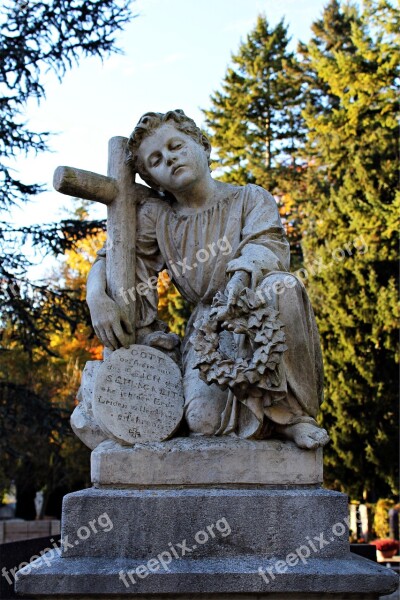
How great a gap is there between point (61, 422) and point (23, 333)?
1.71 m

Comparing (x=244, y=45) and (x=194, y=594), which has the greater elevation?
(x=244, y=45)

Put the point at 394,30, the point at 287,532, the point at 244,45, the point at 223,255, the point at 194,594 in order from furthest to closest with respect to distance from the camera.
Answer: the point at 244,45, the point at 394,30, the point at 223,255, the point at 287,532, the point at 194,594

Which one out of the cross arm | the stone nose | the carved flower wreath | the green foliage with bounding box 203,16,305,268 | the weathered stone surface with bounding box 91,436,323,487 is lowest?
the weathered stone surface with bounding box 91,436,323,487

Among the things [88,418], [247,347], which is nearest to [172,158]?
[247,347]

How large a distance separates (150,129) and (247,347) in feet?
4.81

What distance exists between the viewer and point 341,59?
63.9 ft

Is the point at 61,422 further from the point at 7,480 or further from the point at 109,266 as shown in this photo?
the point at 109,266

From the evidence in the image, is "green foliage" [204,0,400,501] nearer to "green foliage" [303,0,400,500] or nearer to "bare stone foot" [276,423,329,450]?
"green foliage" [303,0,400,500]

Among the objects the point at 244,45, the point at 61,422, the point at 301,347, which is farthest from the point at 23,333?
the point at 244,45

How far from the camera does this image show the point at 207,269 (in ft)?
13.4

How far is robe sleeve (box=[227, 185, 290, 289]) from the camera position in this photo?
12.2 ft

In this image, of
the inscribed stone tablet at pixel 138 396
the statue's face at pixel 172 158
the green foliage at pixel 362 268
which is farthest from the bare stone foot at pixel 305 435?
the green foliage at pixel 362 268

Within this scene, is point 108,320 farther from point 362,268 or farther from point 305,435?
point 362,268

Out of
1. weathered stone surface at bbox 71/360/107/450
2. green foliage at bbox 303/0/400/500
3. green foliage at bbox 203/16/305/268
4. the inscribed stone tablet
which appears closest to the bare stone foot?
the inscribed stone tablet
